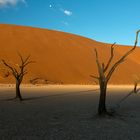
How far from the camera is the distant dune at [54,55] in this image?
207 ft

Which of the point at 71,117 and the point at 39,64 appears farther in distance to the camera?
the point at 39,64

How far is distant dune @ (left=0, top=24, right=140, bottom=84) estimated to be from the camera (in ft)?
207

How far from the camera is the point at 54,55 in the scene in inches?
3017

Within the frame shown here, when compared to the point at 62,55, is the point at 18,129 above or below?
below

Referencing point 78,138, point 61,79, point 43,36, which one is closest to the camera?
point 78,138

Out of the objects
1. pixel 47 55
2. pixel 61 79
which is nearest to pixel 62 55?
pixel 47 55

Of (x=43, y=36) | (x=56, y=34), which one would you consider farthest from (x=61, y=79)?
(x=56, y=34)

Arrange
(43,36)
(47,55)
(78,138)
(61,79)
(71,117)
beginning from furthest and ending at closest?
(43,36)
(47,55)
(61,79)
(71,117)
(78,138)

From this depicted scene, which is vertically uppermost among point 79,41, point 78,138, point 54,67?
point 79,41

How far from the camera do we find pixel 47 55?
7456 centimetres

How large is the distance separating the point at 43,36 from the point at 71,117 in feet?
262

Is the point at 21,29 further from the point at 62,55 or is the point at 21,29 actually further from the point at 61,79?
the point at 61,79

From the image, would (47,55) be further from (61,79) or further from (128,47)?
(128,47)

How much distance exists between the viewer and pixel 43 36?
3595 inches
